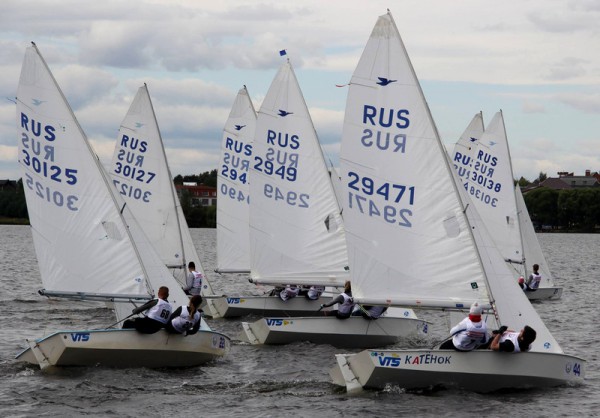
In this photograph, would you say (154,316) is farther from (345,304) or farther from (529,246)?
(529,246)

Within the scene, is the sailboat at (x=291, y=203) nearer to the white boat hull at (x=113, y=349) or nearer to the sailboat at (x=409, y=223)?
the sailboat at (x=409, y=223)

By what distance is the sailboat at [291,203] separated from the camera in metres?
25.0

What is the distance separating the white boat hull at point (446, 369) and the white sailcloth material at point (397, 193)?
55.8 inches

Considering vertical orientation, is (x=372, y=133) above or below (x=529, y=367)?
above

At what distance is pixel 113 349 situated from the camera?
59.1ft

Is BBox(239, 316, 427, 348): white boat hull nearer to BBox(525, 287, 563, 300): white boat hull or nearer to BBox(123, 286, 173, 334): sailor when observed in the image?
BBox(123, 286, 173, 334): sailor

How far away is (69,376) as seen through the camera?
698 inches

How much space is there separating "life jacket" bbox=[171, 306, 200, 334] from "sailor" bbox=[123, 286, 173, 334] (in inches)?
7.4

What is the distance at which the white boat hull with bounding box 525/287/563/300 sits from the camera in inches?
1430

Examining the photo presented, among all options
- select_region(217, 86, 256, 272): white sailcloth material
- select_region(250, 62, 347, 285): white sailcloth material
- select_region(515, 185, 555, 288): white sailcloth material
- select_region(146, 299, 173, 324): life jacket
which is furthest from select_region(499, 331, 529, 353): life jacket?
select_region(515, 185, 555, 288): white sailcloth material

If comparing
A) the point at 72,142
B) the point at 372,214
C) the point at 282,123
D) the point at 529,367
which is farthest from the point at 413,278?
the point at 282,123

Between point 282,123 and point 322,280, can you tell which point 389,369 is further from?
point 282,123

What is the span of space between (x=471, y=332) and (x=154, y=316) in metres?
5.33

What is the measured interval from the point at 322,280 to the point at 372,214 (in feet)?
21.2
